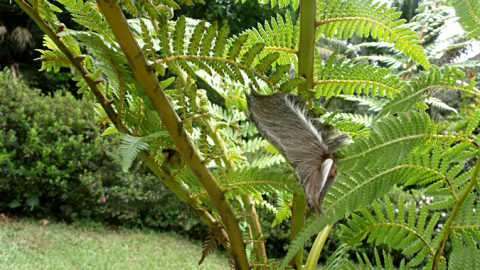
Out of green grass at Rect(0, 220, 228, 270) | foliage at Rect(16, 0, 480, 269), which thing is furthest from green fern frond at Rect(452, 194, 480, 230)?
green grass at Rect(0, 220, 228, 270)

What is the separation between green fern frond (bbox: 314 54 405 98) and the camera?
518 millimetres

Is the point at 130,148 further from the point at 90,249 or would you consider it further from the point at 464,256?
the point at 90,249

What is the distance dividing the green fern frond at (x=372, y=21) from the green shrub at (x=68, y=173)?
3560 millimetres

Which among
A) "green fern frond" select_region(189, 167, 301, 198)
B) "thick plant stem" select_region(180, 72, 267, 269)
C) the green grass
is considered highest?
"green fern frond" select_region(189, 167, 301, 198)

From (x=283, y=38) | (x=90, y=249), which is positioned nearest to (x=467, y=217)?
(x=283, y=38)

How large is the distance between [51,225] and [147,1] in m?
3.91

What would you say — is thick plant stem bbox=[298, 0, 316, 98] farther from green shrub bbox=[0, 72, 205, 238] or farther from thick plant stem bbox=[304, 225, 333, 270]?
green shrub bbox=[0, 72, 205, 238]

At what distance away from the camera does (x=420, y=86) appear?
38cm

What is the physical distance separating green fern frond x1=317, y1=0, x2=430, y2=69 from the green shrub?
3.56m

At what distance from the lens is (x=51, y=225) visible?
388 centimetres

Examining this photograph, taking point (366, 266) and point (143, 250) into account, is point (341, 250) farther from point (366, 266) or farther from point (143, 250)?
point (143, 250)

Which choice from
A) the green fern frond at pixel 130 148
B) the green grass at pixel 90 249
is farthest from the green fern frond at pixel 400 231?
the green grass at pixel 90 249

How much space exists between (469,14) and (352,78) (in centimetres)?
16

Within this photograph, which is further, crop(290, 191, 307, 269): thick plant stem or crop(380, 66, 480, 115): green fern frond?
crop(290, 191, 307, 269): thick plant stem
